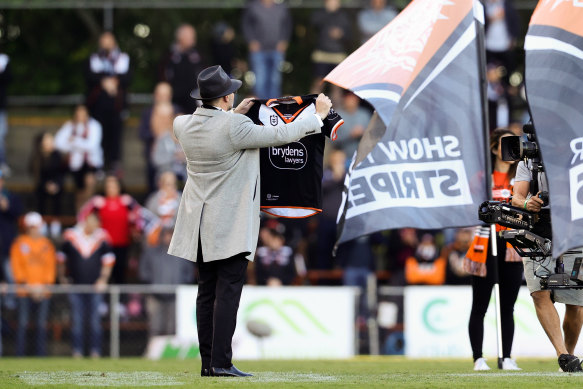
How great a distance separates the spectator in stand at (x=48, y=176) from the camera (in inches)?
786

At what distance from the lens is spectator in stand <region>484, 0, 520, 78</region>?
19812 mm

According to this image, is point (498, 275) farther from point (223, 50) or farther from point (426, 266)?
point (223, 50)

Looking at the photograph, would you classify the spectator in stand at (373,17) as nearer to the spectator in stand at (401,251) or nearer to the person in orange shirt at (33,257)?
the spectator in stand at (401,251)

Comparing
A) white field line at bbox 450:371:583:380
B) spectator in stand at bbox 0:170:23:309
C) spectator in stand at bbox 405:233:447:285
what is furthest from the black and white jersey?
spectator in stand at bbox 0:170:23:309

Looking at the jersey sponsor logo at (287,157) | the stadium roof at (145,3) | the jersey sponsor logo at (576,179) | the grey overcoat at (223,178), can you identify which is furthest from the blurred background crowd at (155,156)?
the grey overcoat at (223,178)

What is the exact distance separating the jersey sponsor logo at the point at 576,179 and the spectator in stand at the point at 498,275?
6.67 ft

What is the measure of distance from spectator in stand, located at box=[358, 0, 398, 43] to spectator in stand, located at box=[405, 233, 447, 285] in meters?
4.19

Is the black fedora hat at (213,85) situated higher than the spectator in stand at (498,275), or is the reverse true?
the black fedora hat at (213,85)

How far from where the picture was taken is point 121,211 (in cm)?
1838

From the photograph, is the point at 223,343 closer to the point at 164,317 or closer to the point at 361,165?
the point at 361,165

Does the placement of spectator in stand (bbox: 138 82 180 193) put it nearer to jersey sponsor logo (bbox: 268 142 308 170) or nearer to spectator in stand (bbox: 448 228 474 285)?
spectator in stand (bbox: 448 228 474 285)

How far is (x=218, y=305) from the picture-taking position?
8734mm

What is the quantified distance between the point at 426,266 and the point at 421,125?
765 cm

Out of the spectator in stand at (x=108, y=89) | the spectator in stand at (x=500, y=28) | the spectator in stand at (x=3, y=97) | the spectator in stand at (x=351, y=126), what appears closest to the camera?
the spectator in stand at (x=351, y=126)
